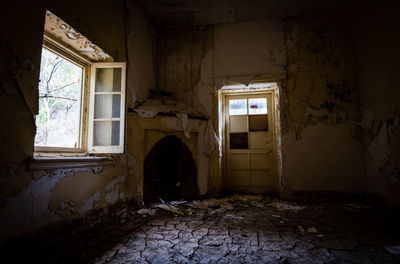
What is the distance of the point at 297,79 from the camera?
3984mm

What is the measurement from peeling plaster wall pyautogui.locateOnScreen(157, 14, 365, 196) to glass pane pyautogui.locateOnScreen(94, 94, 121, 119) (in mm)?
1495

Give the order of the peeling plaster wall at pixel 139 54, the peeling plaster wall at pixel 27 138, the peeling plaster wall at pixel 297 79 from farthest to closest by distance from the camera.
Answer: the peeling plaster wall at pixel 297 79
the peeling plaster wall at pixel 139 54
the peeling plaster wall at pixel 27 138

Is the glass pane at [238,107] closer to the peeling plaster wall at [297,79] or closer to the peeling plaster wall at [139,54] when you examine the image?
the peeling plaster wall at [297,79]

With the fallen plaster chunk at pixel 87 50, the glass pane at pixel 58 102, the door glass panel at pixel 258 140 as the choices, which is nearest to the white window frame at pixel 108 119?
the glass pane at pixel 58 102

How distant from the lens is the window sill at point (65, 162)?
1.82m

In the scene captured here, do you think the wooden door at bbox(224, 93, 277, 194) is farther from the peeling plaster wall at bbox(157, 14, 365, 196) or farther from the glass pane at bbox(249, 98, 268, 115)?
the peeling plaster wall at bbox(157, 14, 365, 196)

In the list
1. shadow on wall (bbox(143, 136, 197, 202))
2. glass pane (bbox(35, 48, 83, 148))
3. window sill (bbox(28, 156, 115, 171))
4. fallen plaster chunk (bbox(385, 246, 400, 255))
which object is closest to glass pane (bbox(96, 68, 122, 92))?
glass pane (bbox(35, 48, 83, 148))

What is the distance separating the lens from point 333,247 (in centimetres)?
191

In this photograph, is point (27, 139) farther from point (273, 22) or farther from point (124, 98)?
point (273, 22)

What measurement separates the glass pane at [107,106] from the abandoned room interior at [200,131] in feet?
0.06

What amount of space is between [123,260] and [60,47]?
7.71 feet

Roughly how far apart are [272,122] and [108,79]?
125 inches

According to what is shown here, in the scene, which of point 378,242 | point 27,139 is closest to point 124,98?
point 27,139

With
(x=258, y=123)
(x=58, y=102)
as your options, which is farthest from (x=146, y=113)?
(x=258, y=123)
